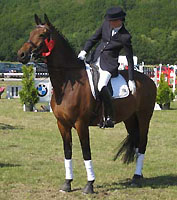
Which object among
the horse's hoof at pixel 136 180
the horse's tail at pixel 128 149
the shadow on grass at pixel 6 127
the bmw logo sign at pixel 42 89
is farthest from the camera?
the bmw logo sign at pixel 42 89

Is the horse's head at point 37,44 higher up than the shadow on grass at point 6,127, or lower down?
higher up

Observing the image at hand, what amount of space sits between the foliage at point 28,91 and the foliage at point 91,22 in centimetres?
6502

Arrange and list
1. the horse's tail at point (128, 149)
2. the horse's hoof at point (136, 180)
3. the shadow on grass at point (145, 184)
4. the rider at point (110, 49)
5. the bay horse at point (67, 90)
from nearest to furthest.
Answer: the bay horse at point (67, 90)
the rider at point (110, 49)
the shadow on grass at point (145, 184)
the horse's hoof at point (136, 180)
the horse's tail at point (128, 149)

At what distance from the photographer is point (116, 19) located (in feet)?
21.4

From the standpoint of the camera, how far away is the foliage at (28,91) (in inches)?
654

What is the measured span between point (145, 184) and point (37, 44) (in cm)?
250

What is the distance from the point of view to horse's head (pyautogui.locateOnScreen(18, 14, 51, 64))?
6.02m

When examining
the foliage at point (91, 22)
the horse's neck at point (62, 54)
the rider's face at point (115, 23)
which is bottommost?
the foliage at point (91, 22)

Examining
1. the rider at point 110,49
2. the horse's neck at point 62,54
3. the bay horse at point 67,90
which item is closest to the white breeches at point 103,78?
the rider at point 110,49

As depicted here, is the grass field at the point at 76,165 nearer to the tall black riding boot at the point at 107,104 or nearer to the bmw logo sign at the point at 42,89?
the tall black riding boot at the point at 107,104

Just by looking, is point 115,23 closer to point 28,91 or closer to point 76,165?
point 76,165

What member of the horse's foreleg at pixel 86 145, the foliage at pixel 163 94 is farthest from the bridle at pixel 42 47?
the foliage at pixel 163 94

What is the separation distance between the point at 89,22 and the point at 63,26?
18.0ft

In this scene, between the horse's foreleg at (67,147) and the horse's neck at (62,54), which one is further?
the horse's foreleg at (67,147)
